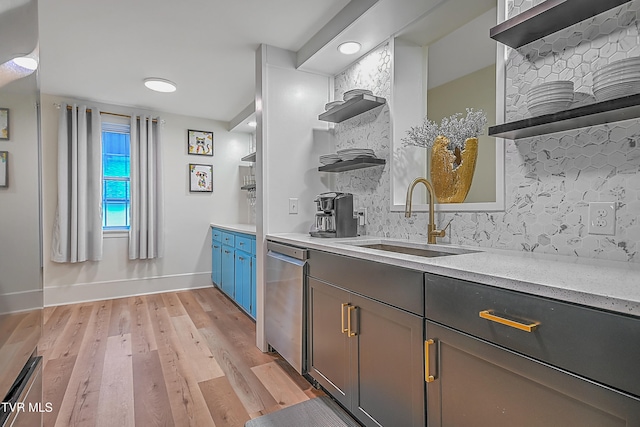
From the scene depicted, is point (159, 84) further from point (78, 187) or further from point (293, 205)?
point (293, 205)

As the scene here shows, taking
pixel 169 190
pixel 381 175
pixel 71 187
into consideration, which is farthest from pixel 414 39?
pixel 71 187

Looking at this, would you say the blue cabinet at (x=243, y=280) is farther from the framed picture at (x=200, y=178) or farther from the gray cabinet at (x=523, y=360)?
the gray cabinet at (x=523, y=360)

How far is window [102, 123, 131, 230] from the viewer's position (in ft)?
13.9

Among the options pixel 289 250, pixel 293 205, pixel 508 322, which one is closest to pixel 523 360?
pixel 508 322

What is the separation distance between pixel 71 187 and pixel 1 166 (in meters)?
4.00

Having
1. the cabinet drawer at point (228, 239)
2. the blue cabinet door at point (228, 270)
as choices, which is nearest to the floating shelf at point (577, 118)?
the cabinet drawer at point (228, 239)

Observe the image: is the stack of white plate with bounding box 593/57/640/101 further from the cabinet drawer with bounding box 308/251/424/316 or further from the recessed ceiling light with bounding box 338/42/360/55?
the recessed ceiling light with bounding box 338/42/360/55

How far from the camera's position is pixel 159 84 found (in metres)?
3.46

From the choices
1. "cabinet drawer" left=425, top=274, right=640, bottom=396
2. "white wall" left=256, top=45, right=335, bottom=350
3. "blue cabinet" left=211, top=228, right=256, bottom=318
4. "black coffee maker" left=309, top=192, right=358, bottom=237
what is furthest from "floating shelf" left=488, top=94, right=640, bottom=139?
"blue cabinet" left=211, top=228, right=256, bottom=318

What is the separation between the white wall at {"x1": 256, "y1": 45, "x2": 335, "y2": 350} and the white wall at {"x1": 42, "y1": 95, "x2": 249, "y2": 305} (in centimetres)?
233

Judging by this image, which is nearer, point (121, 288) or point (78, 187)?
point (78, 187)

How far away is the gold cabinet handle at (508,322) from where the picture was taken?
89 centimetres

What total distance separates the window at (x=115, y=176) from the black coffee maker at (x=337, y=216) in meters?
3.15

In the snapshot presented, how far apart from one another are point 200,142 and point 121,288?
2.23 m
